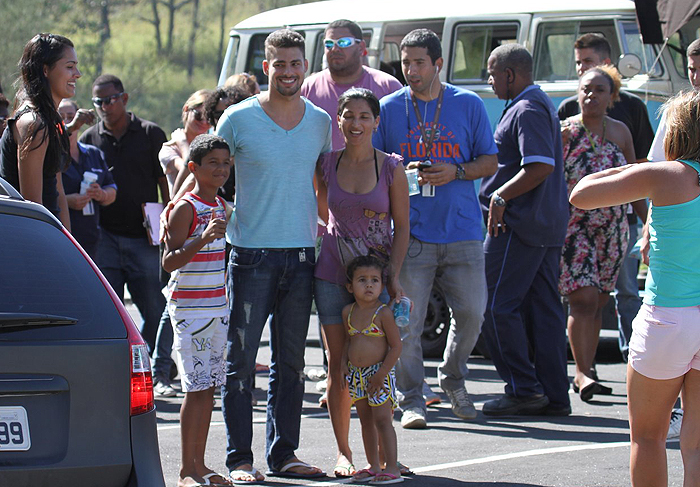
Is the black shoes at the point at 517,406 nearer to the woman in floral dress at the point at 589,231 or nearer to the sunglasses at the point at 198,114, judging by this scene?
the woman in floral dress at the point at 589,231

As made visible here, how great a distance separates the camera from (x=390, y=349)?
5809 mm

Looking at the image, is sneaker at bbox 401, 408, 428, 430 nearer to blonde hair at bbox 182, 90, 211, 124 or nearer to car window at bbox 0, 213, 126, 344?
blonde hair at bbox 182, 90, 211, 124

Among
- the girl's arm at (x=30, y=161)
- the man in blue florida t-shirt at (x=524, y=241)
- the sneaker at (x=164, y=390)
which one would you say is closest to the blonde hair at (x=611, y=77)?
the man in blue florida t-shirt at (x=524, y=241)

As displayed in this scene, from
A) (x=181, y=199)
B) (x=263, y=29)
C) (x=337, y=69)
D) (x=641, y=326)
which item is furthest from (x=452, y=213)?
(x=263, y=29)

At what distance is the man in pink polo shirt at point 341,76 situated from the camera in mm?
7594

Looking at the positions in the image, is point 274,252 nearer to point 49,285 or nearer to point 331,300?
point 331,300

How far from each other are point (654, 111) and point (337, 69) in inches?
157

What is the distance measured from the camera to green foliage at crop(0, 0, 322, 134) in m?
45.9

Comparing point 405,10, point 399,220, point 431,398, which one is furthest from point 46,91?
point 405,10

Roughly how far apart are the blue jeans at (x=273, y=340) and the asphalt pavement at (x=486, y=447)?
0.82ft

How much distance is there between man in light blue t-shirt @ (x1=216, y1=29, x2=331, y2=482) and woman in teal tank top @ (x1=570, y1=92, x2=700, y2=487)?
5.75 feet

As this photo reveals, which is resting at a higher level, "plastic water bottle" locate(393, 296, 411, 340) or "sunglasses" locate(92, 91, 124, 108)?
"sunglasses" locate(92, 91, 124, 108)

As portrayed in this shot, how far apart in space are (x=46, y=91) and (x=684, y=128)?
10.4ft

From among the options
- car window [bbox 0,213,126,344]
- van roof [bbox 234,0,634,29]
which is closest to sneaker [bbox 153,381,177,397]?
car window [bbox 0,213,126,344]
